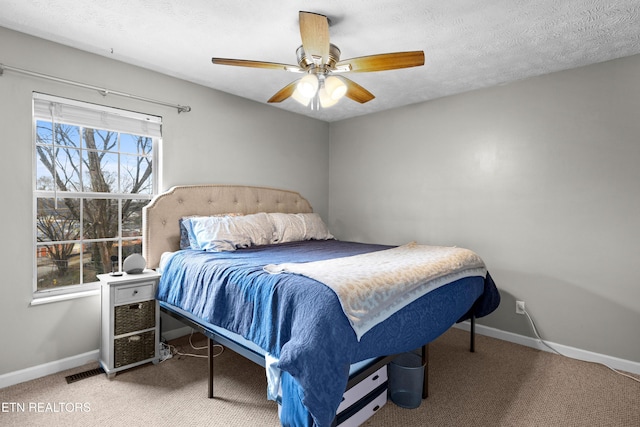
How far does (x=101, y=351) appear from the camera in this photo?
261 cm

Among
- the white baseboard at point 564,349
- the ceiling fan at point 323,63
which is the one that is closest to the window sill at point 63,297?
the ceiling fan at point 323,63

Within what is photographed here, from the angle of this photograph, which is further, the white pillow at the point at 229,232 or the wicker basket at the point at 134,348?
the white pillow at the point at 229,232

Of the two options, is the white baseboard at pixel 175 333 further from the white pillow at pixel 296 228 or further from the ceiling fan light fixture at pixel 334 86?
the ceiling fan light fixture at pixel 334 86

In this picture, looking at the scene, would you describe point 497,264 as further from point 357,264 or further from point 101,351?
point 101,351

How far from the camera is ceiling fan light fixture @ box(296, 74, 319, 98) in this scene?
7.05 ft

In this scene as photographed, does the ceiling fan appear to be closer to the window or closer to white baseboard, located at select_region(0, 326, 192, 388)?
the window

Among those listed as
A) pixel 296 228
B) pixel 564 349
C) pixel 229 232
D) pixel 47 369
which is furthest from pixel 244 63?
pixel 564 349

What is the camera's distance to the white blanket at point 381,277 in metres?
1.60

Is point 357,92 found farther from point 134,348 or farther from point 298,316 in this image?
point 134,348

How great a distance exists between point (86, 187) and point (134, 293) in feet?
3.38

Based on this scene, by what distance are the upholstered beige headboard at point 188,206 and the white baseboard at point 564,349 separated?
8.15ft

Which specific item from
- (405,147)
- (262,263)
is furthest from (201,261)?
(405,147)

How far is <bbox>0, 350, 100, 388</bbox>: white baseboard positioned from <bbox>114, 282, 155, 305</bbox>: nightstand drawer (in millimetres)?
606

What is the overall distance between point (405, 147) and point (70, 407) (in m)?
3.70
